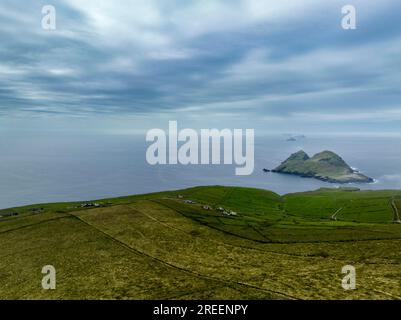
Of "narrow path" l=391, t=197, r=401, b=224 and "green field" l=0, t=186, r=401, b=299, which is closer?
"green field" l=0, t=186, r=401, b=299

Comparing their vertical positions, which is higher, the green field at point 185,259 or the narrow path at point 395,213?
the green field at point 185,259

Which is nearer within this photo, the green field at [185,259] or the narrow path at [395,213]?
the green field at [185,259]

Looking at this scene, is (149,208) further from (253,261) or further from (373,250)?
(373,250)

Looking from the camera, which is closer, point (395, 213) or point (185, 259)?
point (185, 259)

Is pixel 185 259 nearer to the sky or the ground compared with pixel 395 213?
nearer to the sky

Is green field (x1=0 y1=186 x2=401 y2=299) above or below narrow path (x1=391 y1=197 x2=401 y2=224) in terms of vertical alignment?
above
